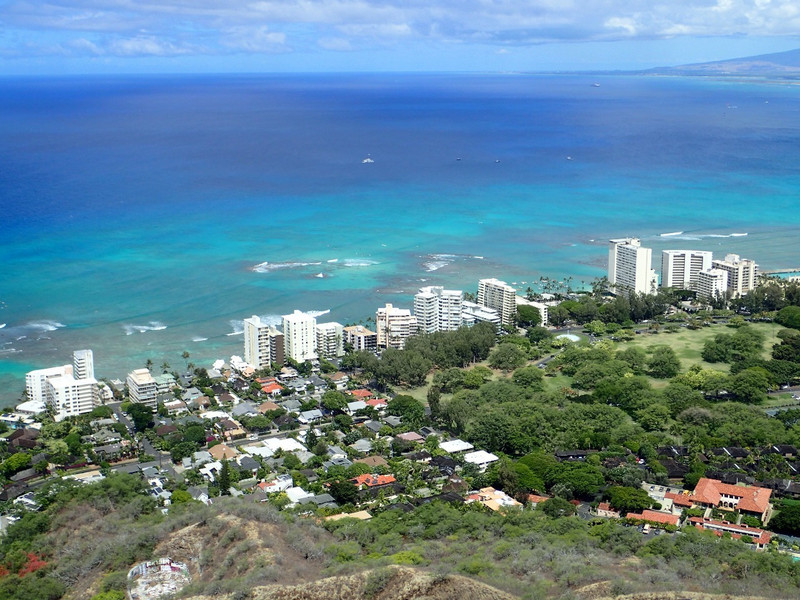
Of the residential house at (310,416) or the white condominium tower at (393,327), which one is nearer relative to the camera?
the residential house at (310,416)

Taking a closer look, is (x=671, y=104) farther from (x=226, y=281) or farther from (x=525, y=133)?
(x=226, y=281)

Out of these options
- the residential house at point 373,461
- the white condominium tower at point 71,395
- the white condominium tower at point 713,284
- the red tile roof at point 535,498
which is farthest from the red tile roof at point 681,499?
the white condominium tower at point 713,284

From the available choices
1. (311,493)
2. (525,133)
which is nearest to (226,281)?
(311,493)

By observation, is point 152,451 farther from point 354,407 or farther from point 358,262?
point 358,262

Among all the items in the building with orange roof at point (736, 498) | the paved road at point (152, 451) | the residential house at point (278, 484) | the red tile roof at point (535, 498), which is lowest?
the paved road at point (152, 451)

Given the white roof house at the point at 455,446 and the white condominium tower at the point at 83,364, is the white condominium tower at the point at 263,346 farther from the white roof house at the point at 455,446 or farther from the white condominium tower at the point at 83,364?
the white roof house at the point at 455,446

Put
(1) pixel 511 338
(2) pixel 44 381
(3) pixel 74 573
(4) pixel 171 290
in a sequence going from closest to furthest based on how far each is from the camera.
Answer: (3) pixel 74 573, (2) pixel 44 381, (1) pixel 511 338, (4) pixel 171 290

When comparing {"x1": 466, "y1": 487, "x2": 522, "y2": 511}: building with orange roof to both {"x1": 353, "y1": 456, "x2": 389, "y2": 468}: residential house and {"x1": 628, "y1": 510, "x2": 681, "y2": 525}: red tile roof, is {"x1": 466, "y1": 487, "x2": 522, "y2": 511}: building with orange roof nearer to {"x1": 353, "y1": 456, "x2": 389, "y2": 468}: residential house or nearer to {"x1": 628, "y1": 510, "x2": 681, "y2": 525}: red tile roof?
{"x1": 628, "y1": 510, "x2": 681, "y2": 525}: red tile roof
